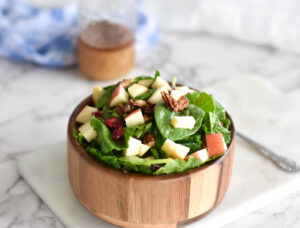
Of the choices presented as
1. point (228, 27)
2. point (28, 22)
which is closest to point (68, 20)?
point (28, 22)

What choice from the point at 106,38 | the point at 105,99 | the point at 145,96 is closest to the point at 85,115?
the point at 105,99

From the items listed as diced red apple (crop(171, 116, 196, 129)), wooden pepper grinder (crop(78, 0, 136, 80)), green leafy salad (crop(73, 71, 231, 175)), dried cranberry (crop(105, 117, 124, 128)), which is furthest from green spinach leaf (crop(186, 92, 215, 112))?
wooden pepper grinder (crop(78, 0, 136, 80))

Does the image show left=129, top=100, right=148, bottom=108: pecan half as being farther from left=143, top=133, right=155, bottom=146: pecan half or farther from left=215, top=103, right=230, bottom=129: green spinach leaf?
left=215, top=103, right=230, bottom=129: green spinach leaf

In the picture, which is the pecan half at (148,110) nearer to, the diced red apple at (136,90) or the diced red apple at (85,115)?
the diced red apple at (136,90)

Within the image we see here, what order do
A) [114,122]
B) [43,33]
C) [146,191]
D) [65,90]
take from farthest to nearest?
[43,33]
[65,90]
[114,122]
[146,191]

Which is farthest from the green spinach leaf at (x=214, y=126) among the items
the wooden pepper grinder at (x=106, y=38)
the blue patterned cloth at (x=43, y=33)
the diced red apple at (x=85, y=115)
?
the blue patterned cloth at (x=43, y=33)

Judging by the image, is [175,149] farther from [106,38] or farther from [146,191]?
[106,38]

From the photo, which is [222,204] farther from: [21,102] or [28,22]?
[28,22]
